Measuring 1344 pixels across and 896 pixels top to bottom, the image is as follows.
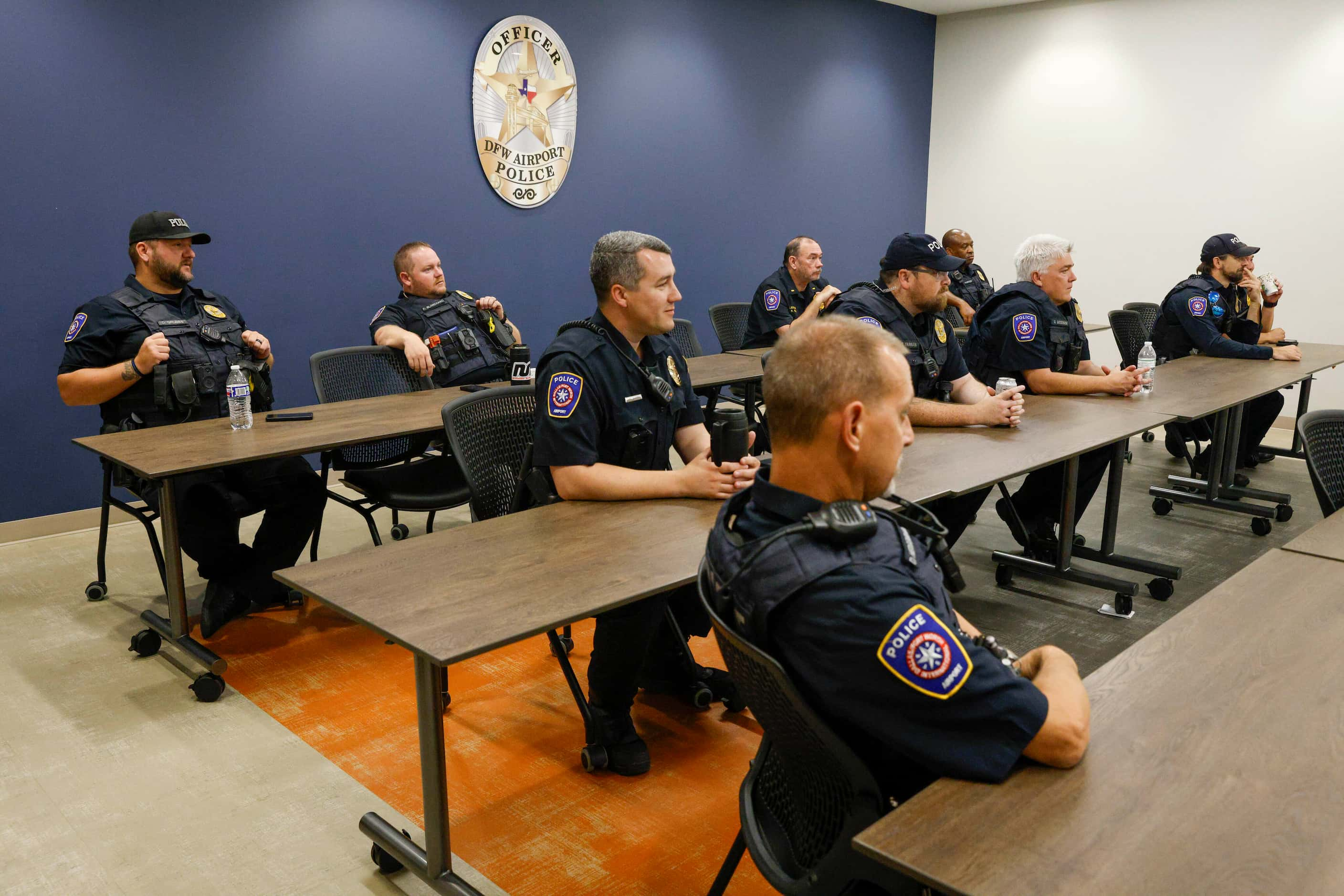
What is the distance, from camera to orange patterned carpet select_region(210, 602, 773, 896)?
2.15 m

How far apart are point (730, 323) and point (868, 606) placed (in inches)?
190

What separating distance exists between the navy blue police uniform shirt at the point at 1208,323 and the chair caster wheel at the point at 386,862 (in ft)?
15.0

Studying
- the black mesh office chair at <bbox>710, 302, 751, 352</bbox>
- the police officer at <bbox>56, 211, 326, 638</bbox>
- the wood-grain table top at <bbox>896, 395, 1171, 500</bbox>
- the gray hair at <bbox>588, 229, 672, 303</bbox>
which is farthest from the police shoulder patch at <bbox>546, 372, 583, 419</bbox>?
the black mesh office chair at <bbox>710, 302, 751, 352</bbox>

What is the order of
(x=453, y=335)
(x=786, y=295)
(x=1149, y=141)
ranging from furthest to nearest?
(x=1149, y=141), (x=786, y=295), (x=453, y=335)

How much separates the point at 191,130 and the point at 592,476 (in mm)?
3390

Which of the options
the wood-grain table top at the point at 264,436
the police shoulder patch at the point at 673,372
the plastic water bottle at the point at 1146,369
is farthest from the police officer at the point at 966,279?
the police shoulder patch at the point at 673,372

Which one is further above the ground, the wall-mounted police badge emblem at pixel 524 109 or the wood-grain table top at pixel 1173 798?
the wall-mounted police badge emblem at pixel 524 109

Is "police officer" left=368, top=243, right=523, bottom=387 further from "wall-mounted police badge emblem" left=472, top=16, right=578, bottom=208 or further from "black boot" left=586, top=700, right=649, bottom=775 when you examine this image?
"black boot" left=586, top=700, right=649, bottom=775

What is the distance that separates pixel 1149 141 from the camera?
287 inches

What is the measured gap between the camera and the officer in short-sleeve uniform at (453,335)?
4.37 metres

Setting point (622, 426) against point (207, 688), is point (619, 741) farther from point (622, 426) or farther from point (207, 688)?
point (207, 688)

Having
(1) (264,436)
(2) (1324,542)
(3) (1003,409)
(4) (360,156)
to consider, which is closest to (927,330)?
(3) (1003,409)

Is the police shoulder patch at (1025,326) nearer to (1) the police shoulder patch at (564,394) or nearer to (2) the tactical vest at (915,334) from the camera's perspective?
(2) the tactical vest at (915,334)

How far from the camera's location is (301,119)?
4965mm
